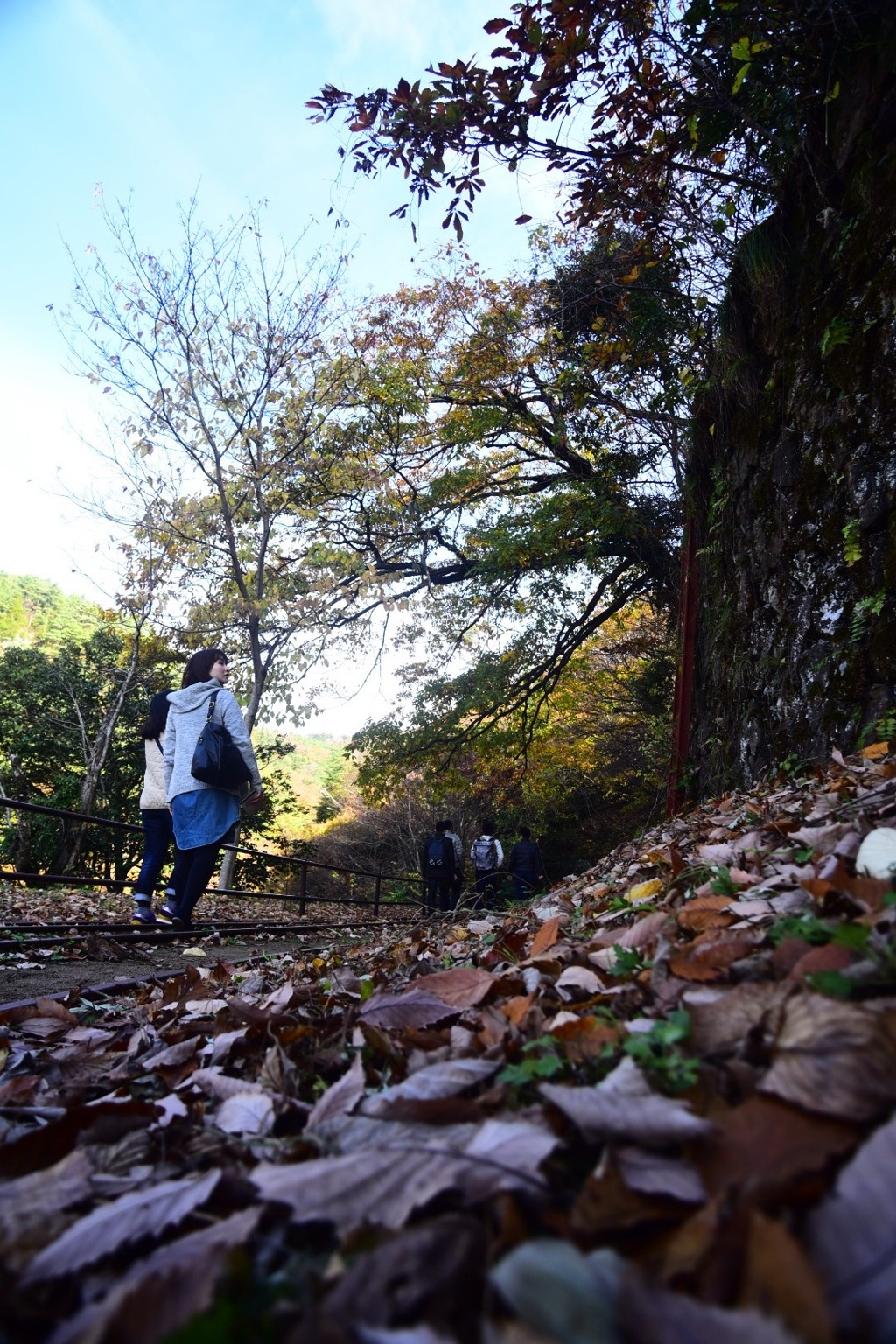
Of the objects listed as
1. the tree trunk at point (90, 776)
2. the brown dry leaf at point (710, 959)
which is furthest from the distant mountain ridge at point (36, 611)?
the brown dry leaf at point (710, 959)

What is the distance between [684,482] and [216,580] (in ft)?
24.6

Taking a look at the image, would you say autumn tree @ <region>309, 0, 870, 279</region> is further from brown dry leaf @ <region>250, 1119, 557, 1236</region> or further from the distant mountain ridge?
the distant mountain ridge

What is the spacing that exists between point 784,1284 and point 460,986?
1.33 metres

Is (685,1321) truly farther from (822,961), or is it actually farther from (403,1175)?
(822,961)

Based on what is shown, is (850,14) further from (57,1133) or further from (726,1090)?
(57,1133)

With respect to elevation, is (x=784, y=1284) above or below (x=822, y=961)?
below

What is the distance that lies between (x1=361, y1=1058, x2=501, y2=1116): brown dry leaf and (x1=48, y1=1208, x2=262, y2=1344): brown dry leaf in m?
0.45

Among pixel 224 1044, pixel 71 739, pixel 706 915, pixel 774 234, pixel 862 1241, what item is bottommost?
pixel 224 1044

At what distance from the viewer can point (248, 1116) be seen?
51.6 inches

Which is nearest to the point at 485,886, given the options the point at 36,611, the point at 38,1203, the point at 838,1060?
the point at 38,1203

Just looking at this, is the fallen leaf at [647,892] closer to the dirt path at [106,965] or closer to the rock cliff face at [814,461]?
the rock cliff face at [814,461]

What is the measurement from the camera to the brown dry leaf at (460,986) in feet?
5.80

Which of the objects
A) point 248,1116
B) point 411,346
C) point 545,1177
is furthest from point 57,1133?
point 411,346

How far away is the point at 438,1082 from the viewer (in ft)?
3.99
